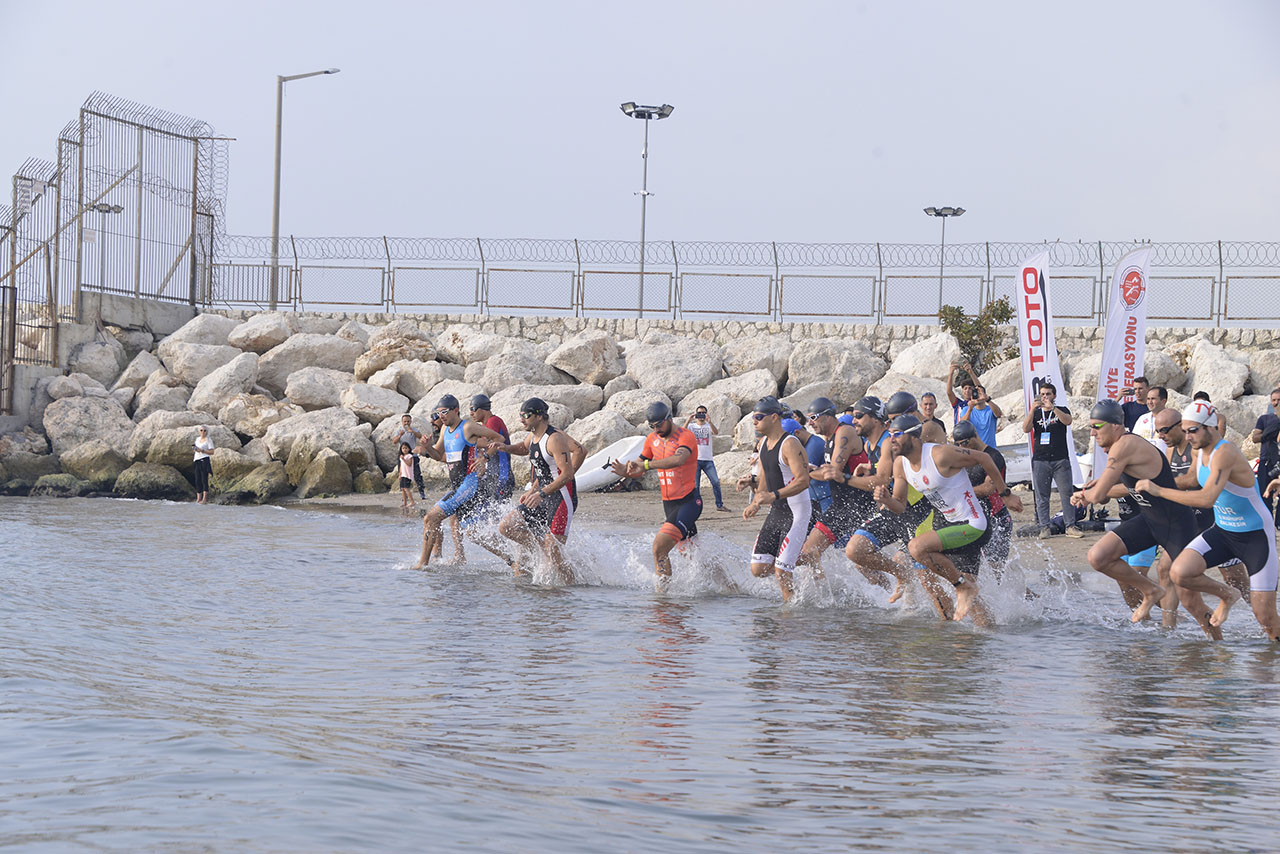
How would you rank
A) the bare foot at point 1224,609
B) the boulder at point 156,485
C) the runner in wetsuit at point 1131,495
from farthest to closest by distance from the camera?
the boulder at point 156,485 < the bare foot at point 1224,609 < the runner in wetsuit at point 1131,495

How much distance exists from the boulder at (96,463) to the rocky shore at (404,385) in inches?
1.4

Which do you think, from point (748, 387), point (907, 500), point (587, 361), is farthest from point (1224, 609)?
point (587, 361)

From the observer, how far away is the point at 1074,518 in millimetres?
14203

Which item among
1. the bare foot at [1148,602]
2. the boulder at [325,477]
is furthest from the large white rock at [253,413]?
the bare foot at [1148,602]

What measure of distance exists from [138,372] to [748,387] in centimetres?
1354

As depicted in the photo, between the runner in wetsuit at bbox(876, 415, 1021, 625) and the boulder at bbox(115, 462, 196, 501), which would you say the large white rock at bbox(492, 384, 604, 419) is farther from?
the runner in wetsuit at bbox(876, 415, 1021, 625)

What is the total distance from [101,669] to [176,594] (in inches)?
137

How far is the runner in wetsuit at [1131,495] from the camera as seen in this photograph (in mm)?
8273

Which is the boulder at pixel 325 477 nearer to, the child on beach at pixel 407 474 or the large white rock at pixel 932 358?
the child on beach at pixel 407 474

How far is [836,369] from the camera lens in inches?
981

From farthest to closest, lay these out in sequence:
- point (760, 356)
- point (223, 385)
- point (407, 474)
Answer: point (223, 385), point (760, 356), point (407, 474)

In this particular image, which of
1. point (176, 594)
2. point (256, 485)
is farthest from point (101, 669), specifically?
point (256, 485)

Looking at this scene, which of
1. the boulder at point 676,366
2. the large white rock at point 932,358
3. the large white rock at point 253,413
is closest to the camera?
the large white rock at point 932,358

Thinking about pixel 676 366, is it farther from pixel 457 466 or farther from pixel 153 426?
pixel 457 466
